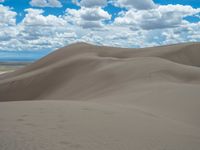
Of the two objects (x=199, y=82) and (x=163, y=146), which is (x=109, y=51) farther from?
(x=163, y=146)

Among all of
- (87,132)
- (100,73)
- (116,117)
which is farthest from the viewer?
(100,73)

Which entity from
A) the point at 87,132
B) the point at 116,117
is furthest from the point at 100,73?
the point at 87,132

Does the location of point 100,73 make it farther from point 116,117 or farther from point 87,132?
point 87,132

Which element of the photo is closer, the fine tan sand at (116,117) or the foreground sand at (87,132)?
the foreground sand at (87,132)

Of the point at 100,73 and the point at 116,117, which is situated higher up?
the point at 100,73

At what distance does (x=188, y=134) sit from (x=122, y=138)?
1.88m

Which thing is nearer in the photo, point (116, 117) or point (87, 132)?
point (87, 132)

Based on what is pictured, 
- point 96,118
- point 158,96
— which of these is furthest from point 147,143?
point 158,96

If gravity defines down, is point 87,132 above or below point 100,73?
below

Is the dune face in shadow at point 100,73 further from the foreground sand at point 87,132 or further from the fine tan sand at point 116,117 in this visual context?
the foreground sand at point 87,132

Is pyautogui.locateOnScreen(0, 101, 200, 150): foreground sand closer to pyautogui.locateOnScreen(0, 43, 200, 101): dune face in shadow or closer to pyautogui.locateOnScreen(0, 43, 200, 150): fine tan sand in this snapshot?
pyautogui.locateOnScreen(0, 43, 200, 150): fine tan sand

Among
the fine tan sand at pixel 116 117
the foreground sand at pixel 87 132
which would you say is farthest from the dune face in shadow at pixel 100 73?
the foreground sand at pixel 87 132

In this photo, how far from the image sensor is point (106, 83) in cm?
1812

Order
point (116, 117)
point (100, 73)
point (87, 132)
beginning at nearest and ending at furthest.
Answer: point (87, 132)
point (116, 117)
point (100, 73)
